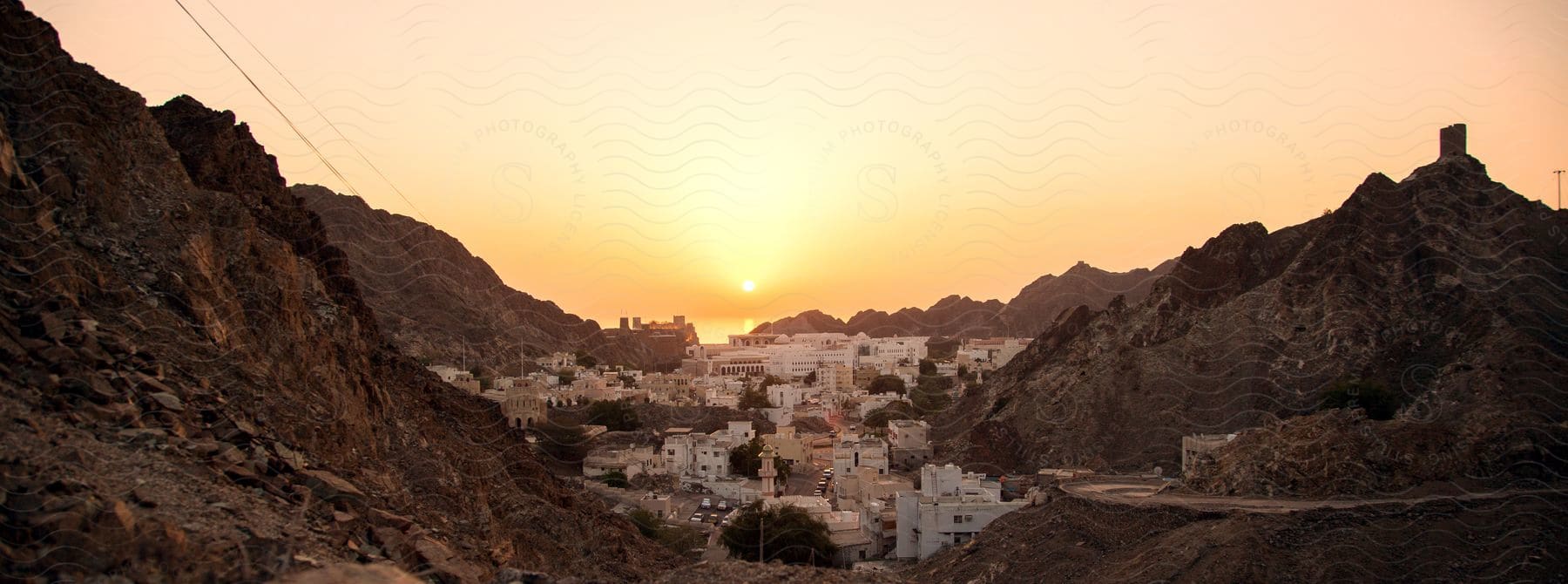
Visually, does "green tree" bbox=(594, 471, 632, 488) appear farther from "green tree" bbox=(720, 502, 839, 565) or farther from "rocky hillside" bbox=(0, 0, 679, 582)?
"rocky hillside" bbox=(0, 0, 679, 582)

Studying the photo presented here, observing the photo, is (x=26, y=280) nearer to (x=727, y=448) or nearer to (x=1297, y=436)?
(x=1297, y=436)

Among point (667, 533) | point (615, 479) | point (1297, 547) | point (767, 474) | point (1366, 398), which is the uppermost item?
point (1366, 398)

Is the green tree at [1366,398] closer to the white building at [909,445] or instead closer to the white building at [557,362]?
the white building at [909,445]

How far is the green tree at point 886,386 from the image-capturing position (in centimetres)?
5766

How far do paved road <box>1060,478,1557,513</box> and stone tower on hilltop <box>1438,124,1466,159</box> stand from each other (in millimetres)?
21683

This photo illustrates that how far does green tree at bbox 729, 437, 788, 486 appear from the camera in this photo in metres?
31.5

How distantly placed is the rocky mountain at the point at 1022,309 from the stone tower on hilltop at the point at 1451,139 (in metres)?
46.3

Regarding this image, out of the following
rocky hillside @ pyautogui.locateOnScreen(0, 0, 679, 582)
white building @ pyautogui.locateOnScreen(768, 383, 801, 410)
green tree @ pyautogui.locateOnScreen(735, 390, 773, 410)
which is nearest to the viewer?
rocky hillside @ pyautogui.locateOnScreen(0, 0, 679, 582)

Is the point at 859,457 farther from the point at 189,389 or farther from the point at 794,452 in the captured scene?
the point at 189,389

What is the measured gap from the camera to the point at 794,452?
3466 centimetres

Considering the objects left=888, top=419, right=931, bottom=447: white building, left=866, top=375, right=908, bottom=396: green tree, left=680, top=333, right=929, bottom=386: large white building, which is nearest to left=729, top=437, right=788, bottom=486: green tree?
left=888, top=419, right=931, bottom=447: white building

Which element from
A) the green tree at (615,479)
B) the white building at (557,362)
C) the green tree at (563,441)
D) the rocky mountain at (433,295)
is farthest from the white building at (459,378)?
the white building at (557,362)

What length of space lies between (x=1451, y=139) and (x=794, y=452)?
26377 millimetres

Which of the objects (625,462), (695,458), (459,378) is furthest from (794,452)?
(459,378)
